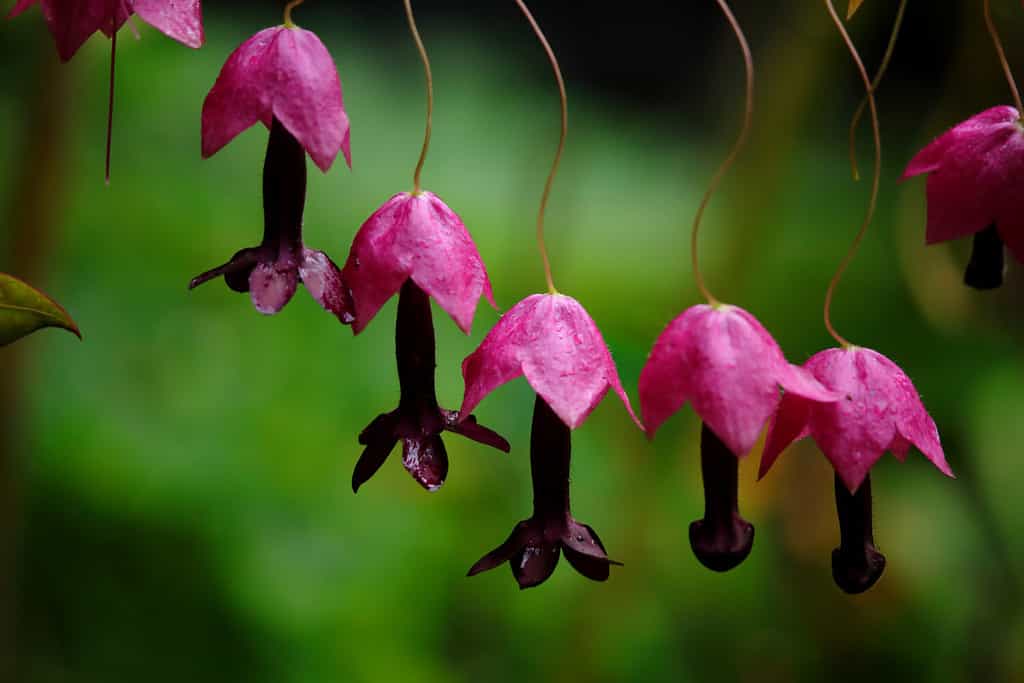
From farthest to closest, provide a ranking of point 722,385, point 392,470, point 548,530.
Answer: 1. point 392,470
2. point 548,530
3. point 722,385

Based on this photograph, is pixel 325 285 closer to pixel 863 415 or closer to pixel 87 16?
pixel 87 16

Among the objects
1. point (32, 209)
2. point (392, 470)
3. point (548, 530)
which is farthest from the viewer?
point (392, 470)

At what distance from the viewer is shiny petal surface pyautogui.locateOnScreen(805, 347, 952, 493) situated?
806 millimetres

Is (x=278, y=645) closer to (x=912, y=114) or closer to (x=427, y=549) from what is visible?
(x=427, y=549)

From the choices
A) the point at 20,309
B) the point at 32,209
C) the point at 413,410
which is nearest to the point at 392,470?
the point at 32,209

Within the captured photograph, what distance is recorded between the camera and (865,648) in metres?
2.41

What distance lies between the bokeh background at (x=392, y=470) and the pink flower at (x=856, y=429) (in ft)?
3.50

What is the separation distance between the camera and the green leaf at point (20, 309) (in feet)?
2.60

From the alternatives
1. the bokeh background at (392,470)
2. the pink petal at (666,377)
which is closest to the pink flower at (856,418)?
the pink petal at (666,377)

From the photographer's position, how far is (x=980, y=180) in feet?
2.91

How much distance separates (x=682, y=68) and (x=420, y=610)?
332 cm

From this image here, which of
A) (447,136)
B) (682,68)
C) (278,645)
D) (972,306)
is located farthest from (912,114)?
(278,645)

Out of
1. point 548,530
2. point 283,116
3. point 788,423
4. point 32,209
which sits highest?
point 283,116

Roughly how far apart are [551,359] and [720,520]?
0.17 metres
